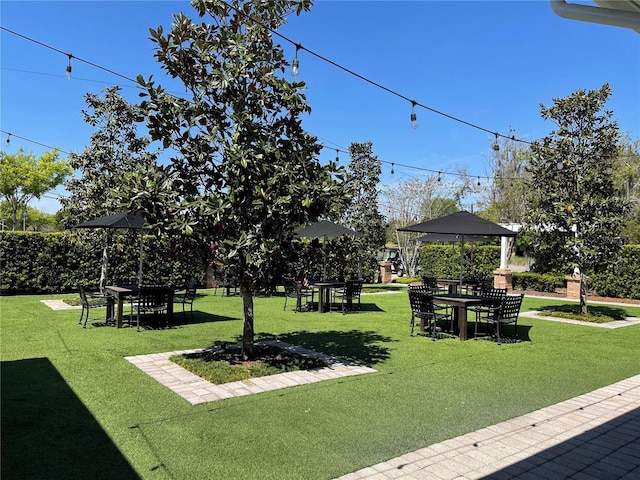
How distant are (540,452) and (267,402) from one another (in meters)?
2.47

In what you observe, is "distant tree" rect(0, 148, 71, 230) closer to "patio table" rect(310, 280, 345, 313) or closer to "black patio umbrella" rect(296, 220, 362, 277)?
"black patio umbrella" rect(296, 220, 362, 277)

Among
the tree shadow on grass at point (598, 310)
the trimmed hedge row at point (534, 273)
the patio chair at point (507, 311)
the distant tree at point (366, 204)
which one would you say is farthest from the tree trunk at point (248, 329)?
the distant tree at point (366, 204)

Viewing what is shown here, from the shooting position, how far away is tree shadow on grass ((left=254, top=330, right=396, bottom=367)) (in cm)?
652

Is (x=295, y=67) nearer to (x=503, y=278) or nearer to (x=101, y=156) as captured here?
(x=101, y=156)

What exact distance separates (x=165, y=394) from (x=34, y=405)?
3.85ft

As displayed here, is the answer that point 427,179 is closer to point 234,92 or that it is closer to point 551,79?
point 551,79

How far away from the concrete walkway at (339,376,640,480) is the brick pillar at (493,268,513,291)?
13596 mm

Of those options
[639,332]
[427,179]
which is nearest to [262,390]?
[639,332]

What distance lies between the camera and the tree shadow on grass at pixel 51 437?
3.00m

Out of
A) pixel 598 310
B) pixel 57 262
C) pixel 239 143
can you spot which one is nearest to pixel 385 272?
pixel 598 310

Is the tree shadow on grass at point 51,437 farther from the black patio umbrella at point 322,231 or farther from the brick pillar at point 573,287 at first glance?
the brick pillar at point 573,287

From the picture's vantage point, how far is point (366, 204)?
16.7 metres

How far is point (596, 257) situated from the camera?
9.95m

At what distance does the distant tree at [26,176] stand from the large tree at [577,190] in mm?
29892
